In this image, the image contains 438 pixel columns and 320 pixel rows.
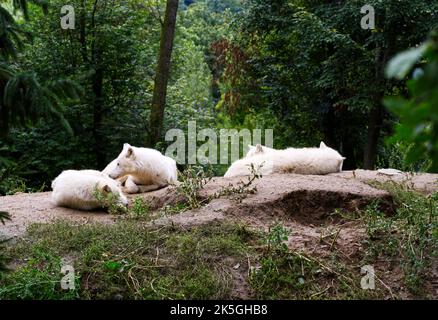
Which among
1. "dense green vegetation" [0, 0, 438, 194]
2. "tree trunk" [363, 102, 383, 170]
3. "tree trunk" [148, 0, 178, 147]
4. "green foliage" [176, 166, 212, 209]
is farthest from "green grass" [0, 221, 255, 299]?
"tree trunk" [363, 102, 383, 170]

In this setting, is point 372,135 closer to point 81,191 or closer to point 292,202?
point 292,202

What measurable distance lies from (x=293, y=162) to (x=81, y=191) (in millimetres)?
3476

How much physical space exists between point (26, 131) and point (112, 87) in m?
2.77

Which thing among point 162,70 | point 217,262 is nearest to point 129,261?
point 217,262

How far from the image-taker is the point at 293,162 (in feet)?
30.6

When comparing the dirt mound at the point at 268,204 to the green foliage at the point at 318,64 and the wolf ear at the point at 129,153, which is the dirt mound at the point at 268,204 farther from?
the green foliage at the point at 318,64

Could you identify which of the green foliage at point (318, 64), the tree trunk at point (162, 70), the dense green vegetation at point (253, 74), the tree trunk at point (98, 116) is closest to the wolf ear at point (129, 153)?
the dense green vegetation at point (253, 74)

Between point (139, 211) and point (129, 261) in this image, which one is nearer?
point (129, 261)

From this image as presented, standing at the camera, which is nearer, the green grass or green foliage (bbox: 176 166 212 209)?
the green grass

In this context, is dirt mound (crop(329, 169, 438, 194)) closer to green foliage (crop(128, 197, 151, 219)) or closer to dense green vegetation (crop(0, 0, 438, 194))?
dense green vegetation (crop(0, 0, 438, 194))

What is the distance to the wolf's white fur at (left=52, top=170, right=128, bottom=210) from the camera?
25.2 feet

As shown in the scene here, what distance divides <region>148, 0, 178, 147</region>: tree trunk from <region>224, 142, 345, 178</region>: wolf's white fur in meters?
4.68
